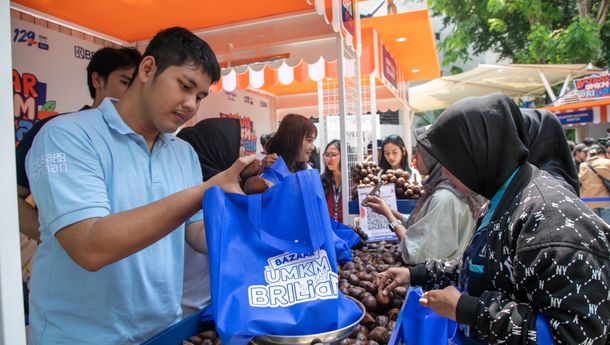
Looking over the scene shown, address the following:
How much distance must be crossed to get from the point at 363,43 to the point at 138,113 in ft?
17.0

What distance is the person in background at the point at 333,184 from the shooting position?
4.83 metres

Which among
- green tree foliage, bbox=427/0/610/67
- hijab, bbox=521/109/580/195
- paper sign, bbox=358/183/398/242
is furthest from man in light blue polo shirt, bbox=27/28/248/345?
green tree foliage, bbox=427/0/610/67

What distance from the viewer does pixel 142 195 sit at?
4.47 feet

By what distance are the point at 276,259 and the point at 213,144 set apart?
1323 millimetres

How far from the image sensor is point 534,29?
15648 millimetres

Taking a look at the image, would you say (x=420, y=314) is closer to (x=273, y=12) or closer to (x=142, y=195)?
(x=142, y=195)

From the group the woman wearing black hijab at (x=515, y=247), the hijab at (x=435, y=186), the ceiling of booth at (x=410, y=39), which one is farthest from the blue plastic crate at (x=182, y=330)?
the ceiling of booth at (x=410, y=39)

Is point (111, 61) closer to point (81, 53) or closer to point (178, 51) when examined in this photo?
point (178, 51)

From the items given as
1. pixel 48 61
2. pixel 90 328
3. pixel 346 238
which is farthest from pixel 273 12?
pixel 90 328

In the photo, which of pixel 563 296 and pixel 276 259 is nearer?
pixel 563 296

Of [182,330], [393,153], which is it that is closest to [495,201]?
[182,330]

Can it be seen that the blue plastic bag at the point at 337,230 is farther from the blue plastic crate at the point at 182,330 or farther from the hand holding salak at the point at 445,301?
the blue plastic crate at the point at 182,330

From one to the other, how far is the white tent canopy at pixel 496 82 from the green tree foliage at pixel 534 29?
179cm

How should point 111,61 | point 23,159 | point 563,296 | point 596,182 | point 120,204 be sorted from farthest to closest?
1. point 596,182
2. point 111,61
3. point 23,159
4. point 120,204
5. point 563,296
